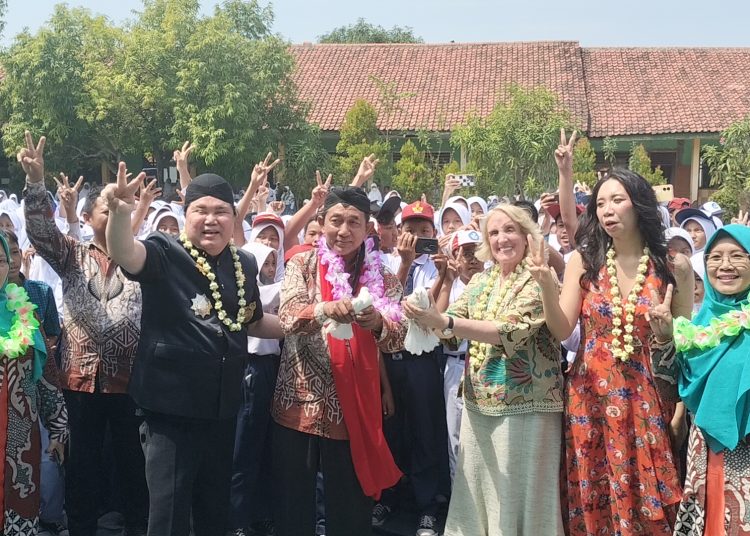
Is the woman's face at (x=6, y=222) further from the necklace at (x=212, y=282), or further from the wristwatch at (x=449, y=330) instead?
the wristwatch at (x=449, y=330)

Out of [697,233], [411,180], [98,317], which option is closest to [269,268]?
[98,317]

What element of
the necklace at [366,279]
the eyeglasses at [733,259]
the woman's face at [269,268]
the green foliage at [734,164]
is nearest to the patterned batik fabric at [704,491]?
the eyeglasses at [733,259]

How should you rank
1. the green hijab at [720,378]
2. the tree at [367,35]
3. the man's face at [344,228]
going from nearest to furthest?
the green hijab at [720,378] → the man's face at [344,228] → the tree at [367,35]

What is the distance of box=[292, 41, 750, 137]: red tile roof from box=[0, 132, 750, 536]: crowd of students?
18498 millimetres

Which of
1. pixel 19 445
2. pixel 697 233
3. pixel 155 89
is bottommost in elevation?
pixel 19 445

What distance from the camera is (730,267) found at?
3.42 meters

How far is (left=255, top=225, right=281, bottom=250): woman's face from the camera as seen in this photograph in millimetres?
5125

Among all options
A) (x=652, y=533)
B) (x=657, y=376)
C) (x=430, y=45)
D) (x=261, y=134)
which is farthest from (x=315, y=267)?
(x=430, y=45)

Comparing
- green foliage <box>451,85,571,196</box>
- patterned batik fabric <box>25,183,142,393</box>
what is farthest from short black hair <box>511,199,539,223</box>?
green foliage <box>451,85,571,196</box>

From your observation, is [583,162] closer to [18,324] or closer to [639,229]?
[639,229]

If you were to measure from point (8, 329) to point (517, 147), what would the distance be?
11501mm

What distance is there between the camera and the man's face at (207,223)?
3580 millimetres

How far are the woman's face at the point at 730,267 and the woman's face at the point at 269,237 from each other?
2.73 meters

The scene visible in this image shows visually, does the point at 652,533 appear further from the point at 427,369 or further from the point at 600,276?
the point at 427,369
